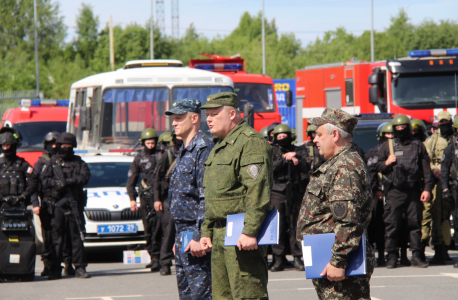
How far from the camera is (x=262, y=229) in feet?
15.0

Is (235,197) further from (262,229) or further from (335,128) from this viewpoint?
(335,128)

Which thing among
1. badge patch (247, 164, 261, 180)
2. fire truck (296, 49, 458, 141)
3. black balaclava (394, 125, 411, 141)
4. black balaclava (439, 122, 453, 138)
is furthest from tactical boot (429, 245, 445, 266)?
fire truck (296, 49, 458, 141)

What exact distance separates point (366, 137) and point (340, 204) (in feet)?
28.0

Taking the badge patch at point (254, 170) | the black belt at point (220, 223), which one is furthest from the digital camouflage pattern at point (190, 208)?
the badge patch at point (254, 170)

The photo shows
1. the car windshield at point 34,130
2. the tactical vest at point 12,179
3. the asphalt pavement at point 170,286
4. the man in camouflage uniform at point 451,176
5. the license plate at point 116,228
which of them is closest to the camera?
the asphalt pavement at point 170,286

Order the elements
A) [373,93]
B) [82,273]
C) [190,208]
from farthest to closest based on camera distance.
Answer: [373,93] < [82,273] < [190,208]

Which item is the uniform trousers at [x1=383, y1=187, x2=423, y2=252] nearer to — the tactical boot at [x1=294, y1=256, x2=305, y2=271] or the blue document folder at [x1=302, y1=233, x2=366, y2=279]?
the tactical boot at [x1=294, y1=256, x2=305, y2=271]

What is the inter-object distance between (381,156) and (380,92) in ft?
24.6

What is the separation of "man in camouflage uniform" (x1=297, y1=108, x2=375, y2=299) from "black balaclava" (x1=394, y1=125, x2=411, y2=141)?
551cm

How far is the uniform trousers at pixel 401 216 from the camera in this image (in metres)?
9.48

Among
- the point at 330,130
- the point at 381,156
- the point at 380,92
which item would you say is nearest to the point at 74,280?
the point at 381,156

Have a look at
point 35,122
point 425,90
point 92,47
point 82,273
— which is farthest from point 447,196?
point 92,47

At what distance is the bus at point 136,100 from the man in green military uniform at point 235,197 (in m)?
8.11

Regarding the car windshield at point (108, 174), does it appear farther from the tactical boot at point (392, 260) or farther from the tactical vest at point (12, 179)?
the tactical boot at point (392, 260)
